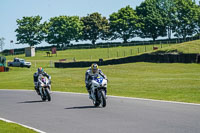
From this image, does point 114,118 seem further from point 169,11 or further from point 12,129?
point 169,11

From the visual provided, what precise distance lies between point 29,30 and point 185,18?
4237 cm

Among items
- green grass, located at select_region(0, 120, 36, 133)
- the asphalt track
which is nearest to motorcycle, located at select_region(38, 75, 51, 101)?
the asphalt track

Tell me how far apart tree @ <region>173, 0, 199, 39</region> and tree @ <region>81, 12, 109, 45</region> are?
20.0 m

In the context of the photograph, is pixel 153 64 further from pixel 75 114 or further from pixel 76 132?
pixel 76 132

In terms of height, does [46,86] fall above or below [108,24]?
below

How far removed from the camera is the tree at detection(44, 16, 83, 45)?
126 m

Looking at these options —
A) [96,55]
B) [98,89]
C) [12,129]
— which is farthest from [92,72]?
[96,55]

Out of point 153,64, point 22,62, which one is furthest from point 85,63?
point 22,62

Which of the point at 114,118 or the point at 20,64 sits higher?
the point at 20,64

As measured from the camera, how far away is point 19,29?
12812cm

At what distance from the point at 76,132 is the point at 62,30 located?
119069 millimetres

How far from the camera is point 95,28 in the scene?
419ft

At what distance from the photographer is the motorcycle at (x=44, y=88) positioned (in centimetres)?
1934

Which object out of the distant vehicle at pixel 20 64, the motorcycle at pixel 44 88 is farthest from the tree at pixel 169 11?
the motorcycle at pixel 44 88
